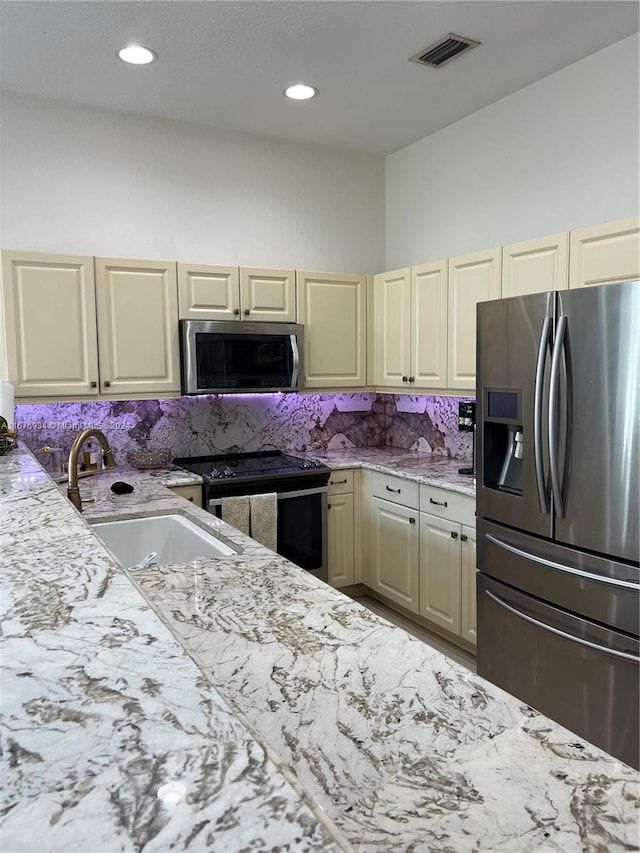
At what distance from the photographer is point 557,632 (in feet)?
7.61

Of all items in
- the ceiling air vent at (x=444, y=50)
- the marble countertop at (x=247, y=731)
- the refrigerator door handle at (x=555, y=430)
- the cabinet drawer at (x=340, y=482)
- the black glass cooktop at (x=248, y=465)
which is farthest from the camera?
the cabinet drawer at (x=340, y=482)

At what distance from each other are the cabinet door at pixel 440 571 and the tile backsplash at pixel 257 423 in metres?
0.78

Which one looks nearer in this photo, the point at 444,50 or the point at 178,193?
the point at 444,50

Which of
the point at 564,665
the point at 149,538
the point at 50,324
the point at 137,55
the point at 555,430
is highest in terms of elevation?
the point at 137,55

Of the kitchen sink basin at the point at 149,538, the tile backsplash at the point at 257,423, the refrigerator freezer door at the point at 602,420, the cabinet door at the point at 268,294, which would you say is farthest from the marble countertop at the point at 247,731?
the cabinet door at the point at 268,294

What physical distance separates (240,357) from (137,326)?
2.01 ft

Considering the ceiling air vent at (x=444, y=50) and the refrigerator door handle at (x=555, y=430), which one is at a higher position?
the ceiling air vent at (x=444, y=50)

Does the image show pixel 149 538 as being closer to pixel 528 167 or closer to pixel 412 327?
pixel 412 327

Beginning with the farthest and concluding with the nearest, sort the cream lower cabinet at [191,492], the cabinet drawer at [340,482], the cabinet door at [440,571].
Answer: the cabinet drawer at [340,482] → the cream lower cabinet at [191,492] → the cabinet door at [440,571]

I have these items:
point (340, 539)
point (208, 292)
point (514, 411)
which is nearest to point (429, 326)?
point (514, 411)

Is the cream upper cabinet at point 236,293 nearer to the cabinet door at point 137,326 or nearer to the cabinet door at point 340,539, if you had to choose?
the cabinet door at point 137,326

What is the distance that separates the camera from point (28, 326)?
310 cm

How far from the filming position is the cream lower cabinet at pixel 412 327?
3.52 meters

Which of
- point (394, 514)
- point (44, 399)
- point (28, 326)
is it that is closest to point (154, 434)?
point (44, 399)
